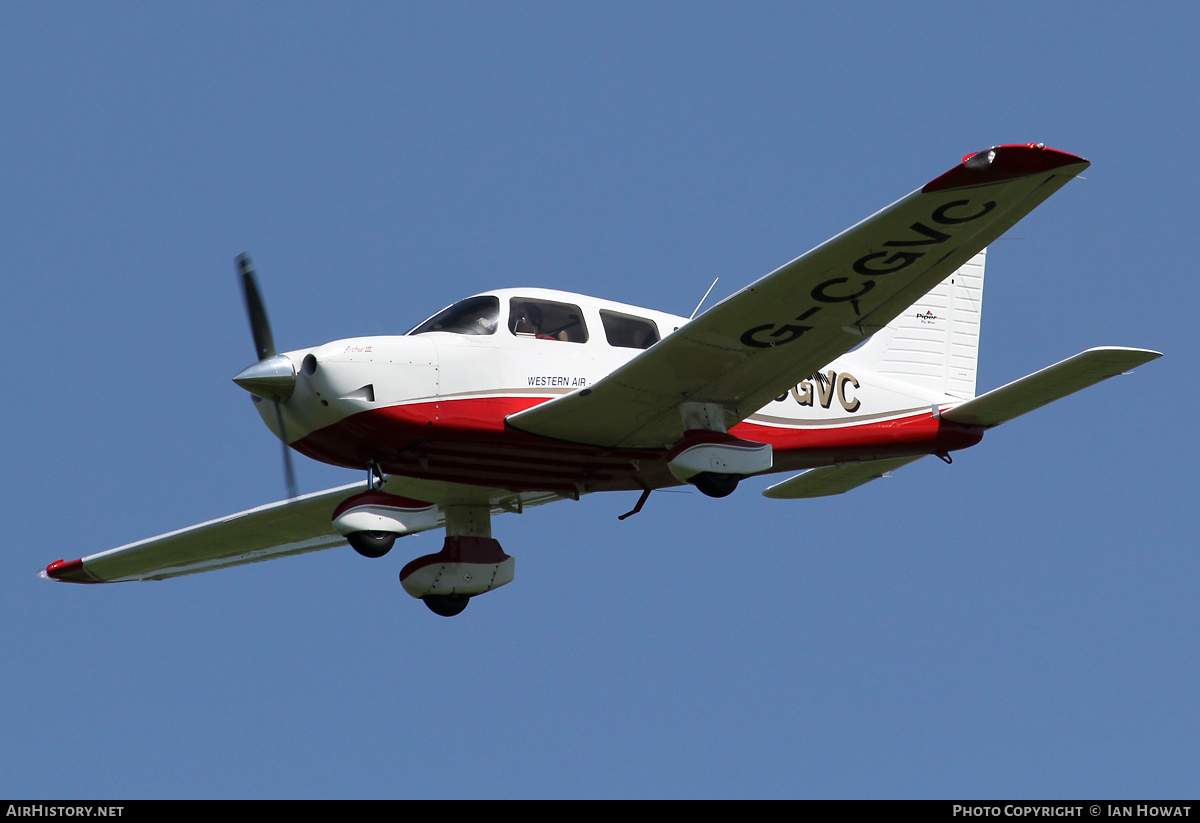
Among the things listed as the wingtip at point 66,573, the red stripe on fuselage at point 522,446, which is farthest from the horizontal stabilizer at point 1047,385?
the wingtip at point 66,573

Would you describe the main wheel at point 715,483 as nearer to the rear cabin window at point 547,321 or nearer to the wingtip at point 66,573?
the rear cabin window at point 547,321

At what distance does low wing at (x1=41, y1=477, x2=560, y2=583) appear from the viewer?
17312mm

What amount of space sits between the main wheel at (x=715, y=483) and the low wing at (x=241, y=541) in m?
3.22

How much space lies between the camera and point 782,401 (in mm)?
16000

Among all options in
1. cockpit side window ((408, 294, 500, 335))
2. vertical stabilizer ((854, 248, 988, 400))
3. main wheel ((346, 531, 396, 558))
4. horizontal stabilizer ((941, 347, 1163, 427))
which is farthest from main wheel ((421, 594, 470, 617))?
horizontal stabilizer ((941, 347, 1163, 427))

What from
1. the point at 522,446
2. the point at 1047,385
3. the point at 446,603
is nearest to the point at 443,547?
the point at 446,603

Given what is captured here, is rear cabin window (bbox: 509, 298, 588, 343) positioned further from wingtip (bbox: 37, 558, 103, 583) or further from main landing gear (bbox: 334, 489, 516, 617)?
wingtip (bbox: 37, 558, 103, 583)

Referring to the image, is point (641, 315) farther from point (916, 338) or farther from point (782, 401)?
point (916, 338)

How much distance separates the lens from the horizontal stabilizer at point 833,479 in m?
17.2

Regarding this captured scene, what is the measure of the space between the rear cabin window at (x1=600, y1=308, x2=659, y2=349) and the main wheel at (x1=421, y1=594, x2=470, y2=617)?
398cm

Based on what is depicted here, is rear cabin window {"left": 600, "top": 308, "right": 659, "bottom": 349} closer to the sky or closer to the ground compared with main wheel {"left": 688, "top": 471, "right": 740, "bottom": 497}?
closer to the sky
